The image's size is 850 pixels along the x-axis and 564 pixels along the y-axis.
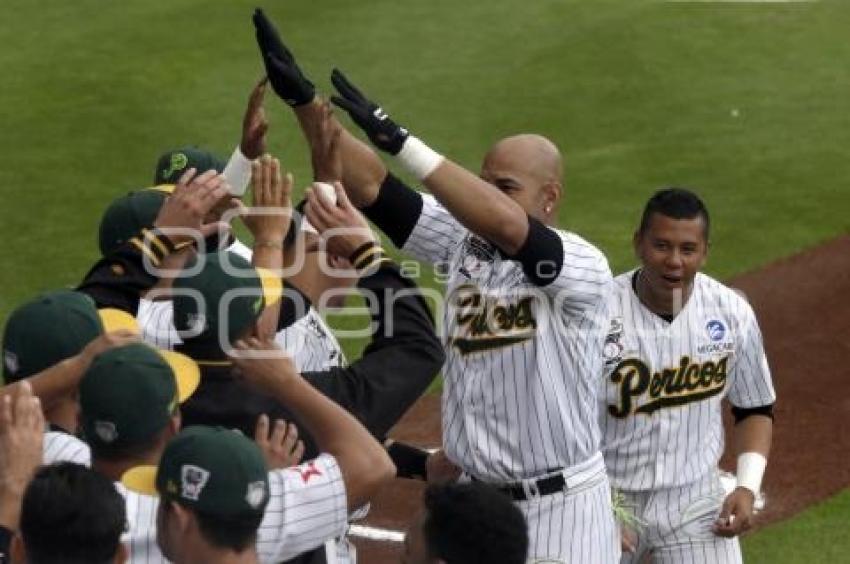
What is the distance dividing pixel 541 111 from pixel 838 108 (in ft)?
8.03

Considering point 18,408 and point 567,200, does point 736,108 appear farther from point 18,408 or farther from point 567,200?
point 18,408

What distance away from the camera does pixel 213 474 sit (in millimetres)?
3998

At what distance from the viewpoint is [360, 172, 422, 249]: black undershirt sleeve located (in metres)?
6.04

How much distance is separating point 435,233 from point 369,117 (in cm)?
105

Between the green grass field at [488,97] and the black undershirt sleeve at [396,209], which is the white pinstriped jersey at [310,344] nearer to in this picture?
the black undershirt sleeve at [396,209]

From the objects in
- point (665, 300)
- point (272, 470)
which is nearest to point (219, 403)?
point (272, 470)

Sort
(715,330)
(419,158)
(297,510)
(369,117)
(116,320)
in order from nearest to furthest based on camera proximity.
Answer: (297,510) → (116,320) → (369,117) → (419,158) → (715,330)

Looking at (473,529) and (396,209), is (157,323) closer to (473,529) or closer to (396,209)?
(396,209)

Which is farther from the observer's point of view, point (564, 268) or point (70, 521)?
point (564, 268)

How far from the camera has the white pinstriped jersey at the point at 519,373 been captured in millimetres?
5785

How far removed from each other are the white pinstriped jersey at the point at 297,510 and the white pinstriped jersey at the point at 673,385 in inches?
87.3

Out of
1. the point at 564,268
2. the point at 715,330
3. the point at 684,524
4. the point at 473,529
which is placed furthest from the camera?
the point at 715,330

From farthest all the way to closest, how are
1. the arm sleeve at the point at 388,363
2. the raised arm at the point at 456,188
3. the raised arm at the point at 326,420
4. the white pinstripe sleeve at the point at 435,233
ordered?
the white pinstripe sleeve at the point at 435,233, the raised arm at the point at 456,188, the arm sleeve at the point at 388,363, the raised arm at the point at 326,420

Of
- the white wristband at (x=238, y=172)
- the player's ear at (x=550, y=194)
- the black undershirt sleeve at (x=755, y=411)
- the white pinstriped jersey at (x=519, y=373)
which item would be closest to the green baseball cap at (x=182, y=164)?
the white wristband at (x=238, y=172)
